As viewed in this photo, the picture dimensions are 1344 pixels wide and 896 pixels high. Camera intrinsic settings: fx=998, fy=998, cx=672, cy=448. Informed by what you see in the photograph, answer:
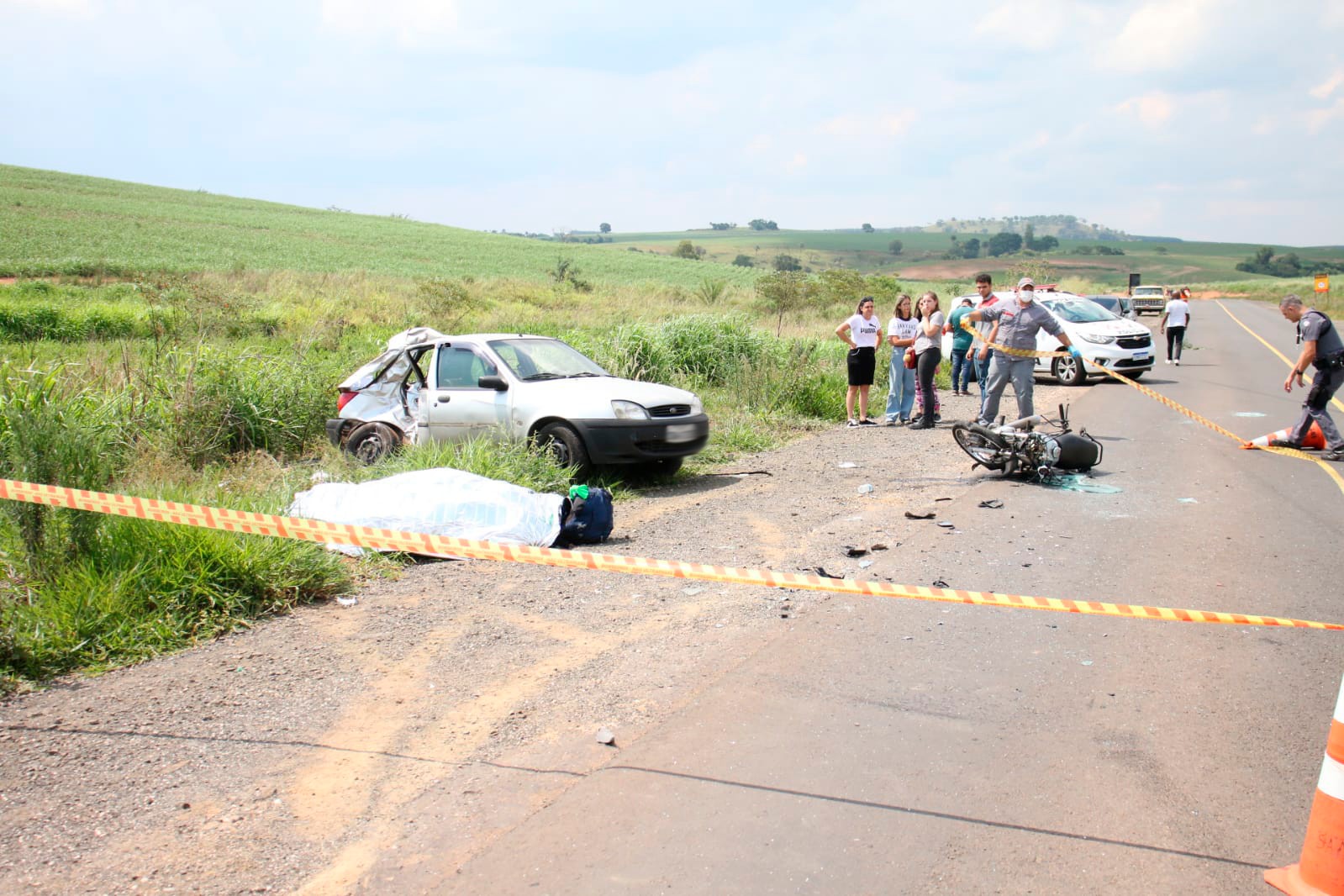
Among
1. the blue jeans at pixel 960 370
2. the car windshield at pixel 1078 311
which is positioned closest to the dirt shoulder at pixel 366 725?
the blue jeans at pixel 960 370

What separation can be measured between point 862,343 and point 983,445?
3850 millimetres

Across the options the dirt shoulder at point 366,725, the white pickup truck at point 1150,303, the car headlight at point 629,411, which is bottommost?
the white pickup truck at point 1150,303

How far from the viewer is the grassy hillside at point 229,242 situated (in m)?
43.8

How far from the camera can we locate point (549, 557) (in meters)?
4.22

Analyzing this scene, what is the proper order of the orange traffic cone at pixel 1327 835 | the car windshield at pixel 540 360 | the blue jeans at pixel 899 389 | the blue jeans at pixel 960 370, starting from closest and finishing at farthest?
the orange traffic cone at pixel 1327 835 → the car windshield at pixel 540 360 → the blue jeans at pixel 899 389 → the blue jeans at pixel 960 370

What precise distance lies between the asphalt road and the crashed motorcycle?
250cm

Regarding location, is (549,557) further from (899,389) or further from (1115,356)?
(1115,356)

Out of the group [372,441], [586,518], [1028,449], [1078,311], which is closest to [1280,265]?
[1078,311]

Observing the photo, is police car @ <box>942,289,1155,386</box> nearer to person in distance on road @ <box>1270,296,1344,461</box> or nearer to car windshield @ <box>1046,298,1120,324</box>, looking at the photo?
car windshield @ <box>1046,298,1120,324</box>

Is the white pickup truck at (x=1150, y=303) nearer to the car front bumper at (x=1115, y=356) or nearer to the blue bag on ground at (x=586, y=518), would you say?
the car front bumper at (x=1115, y=356)

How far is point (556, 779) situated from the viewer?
12.1 ft

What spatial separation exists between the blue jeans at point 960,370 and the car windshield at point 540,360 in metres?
9.46

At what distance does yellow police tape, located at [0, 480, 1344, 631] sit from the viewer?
397 cm

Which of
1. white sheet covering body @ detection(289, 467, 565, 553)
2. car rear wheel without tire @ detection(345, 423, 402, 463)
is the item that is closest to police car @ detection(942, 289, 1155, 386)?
car rear wheel without tire @ detection(345, 423, 402, 463)
